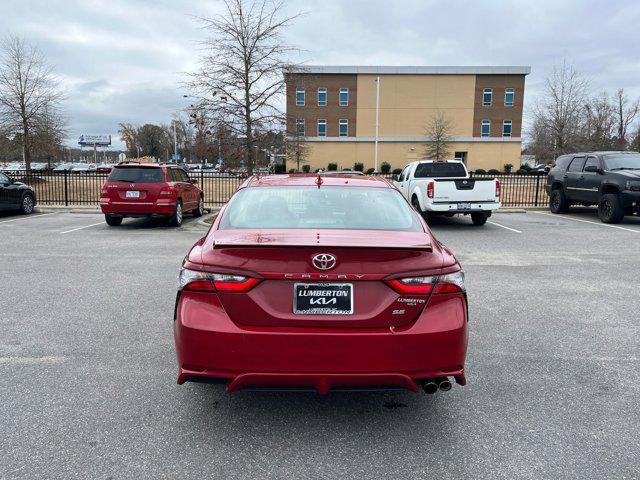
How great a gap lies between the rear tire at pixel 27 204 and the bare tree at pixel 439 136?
140ft

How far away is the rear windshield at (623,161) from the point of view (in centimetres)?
1434

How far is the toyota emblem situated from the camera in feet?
9.37

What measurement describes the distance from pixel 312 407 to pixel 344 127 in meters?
55.9

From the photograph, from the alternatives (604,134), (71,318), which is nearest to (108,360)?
(71,318)

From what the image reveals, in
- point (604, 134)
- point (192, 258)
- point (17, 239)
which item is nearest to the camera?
point (192, 258)

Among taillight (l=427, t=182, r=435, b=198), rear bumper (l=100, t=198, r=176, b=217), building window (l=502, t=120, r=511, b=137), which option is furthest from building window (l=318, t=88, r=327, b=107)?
rear bumper (l=100, t=198, r=176, b=217)

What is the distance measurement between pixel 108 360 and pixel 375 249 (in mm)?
2681

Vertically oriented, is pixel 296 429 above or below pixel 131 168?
below

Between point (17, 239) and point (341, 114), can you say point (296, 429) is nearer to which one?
point (17, 239)

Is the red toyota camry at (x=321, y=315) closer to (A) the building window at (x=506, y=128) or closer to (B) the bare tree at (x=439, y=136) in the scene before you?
(B) the bare tree at (x=439, y=136)

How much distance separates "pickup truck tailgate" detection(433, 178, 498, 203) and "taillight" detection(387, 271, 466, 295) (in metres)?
10.3

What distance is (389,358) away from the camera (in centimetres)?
286

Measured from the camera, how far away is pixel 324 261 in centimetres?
286

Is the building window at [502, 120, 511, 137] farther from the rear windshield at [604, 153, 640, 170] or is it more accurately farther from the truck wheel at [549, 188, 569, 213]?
the rear windshield at [604, 153, 640, 170]
